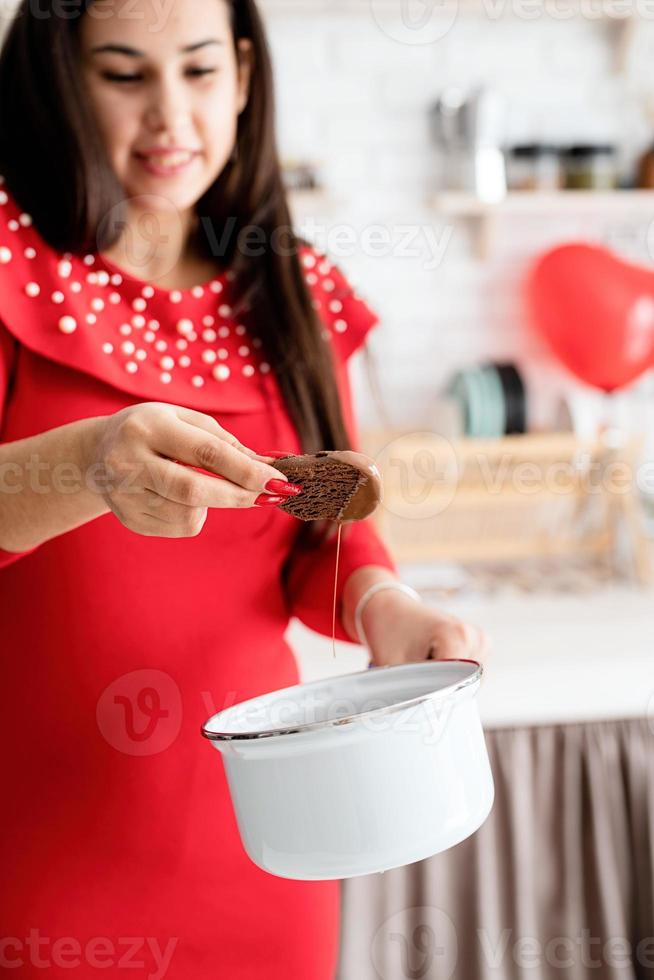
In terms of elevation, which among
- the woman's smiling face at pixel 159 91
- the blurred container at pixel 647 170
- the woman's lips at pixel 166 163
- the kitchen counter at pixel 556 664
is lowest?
the kitchen counter at pixel 556 664

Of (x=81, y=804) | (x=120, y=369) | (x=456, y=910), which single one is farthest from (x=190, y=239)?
(x=456, y=910)

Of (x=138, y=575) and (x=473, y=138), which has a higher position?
(x=473, y=138)

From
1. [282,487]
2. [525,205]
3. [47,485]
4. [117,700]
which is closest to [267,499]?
[282,487]

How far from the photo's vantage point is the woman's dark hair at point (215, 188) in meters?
0.72

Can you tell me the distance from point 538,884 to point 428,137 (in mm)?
1253

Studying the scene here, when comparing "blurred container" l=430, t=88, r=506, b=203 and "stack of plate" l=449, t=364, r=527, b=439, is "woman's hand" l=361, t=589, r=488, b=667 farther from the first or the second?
"blurred container" l=430, t=88, r=506, b=203

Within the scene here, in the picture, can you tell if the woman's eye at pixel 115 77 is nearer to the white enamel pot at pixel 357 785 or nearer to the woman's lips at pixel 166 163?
the woman's lips at pixel 166 163

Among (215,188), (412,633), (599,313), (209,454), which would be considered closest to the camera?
(209,454)

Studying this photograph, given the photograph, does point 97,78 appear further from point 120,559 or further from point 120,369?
point 120,559

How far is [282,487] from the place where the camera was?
0.52 meters

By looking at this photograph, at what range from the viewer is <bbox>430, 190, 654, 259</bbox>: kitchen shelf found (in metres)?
1.70

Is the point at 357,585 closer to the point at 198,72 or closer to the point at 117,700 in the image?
the point at 117,700

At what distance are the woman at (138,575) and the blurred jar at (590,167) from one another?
3.58 ft

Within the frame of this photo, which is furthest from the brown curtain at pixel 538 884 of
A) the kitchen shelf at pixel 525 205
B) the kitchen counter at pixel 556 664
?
the kitchen shelf at pixel 525 205
